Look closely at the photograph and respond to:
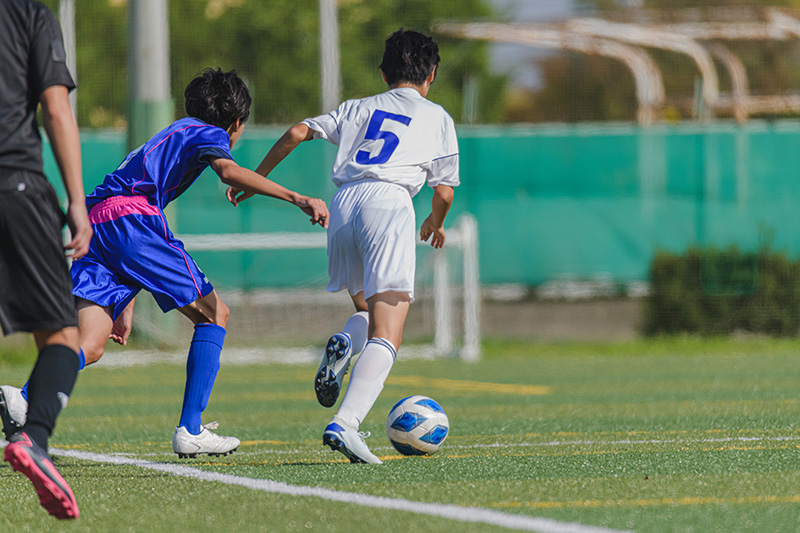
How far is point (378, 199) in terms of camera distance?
528 cm

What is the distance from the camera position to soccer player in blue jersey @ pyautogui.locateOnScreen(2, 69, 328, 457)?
17.4ft

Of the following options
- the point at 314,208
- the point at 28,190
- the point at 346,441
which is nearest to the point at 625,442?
the point at 346,441

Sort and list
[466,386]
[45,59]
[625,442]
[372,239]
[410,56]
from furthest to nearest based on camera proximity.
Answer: [466,386] → [625,442] → [410,56] → [372,239] → [45,59]

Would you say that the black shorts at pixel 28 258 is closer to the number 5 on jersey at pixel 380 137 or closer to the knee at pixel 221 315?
the knee at pixel 221 315

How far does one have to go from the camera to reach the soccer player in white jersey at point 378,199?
5125 millimetres

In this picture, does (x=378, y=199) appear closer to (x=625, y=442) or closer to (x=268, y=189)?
(x=268, y=189)

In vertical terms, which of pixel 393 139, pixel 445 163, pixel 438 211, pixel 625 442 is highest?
pixel 393 139

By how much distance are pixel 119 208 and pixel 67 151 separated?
150 centimetres

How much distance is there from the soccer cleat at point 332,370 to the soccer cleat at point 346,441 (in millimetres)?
190

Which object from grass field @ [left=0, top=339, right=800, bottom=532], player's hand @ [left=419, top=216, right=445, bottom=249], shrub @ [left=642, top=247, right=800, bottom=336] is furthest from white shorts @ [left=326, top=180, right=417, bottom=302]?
shrub @ [left=642, top=247, right=800, bottom=336]

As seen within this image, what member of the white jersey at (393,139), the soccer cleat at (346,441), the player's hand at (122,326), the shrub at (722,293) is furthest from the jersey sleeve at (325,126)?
the shrub at (722,293)

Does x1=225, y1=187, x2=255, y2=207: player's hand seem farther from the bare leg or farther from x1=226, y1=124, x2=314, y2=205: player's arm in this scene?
the bare leg

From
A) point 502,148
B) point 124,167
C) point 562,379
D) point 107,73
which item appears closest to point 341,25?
point 107,73

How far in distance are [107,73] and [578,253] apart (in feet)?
32.8
